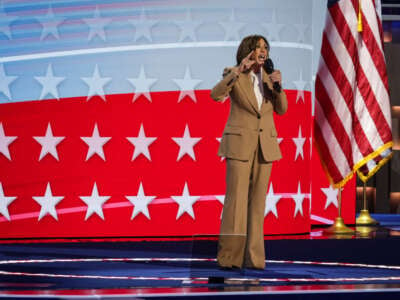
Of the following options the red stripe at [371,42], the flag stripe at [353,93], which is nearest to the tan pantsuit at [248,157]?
the flag stripe at [353,93]

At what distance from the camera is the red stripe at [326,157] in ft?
28.6

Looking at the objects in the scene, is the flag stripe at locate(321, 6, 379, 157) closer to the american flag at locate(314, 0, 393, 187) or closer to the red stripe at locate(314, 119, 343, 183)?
the american flag at locate(314, 0, 393, 187)

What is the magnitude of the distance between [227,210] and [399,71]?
11.0 metres

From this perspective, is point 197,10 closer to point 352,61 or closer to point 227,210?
point 352,61

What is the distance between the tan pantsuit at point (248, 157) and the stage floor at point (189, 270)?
248mm

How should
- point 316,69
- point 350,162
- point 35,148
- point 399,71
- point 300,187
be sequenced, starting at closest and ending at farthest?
point 35,148
point 300,187
point 350,162
point 316,69
point 399,71

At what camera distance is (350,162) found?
28.9ft

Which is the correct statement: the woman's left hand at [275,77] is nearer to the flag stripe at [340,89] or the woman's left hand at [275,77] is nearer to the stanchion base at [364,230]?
the stanchion base at [364,230]

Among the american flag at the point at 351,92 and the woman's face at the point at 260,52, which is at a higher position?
A: the american flag at the point at 351,92

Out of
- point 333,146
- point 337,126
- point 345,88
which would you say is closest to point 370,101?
point 345,88

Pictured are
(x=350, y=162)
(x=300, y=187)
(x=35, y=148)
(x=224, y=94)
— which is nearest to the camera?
(x=224, y=94)

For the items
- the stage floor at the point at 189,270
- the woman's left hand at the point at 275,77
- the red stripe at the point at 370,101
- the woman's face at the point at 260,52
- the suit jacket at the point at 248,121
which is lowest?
the stage floor at the point at 189,270

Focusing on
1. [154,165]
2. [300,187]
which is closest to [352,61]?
[300,187]

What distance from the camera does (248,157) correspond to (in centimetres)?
508
